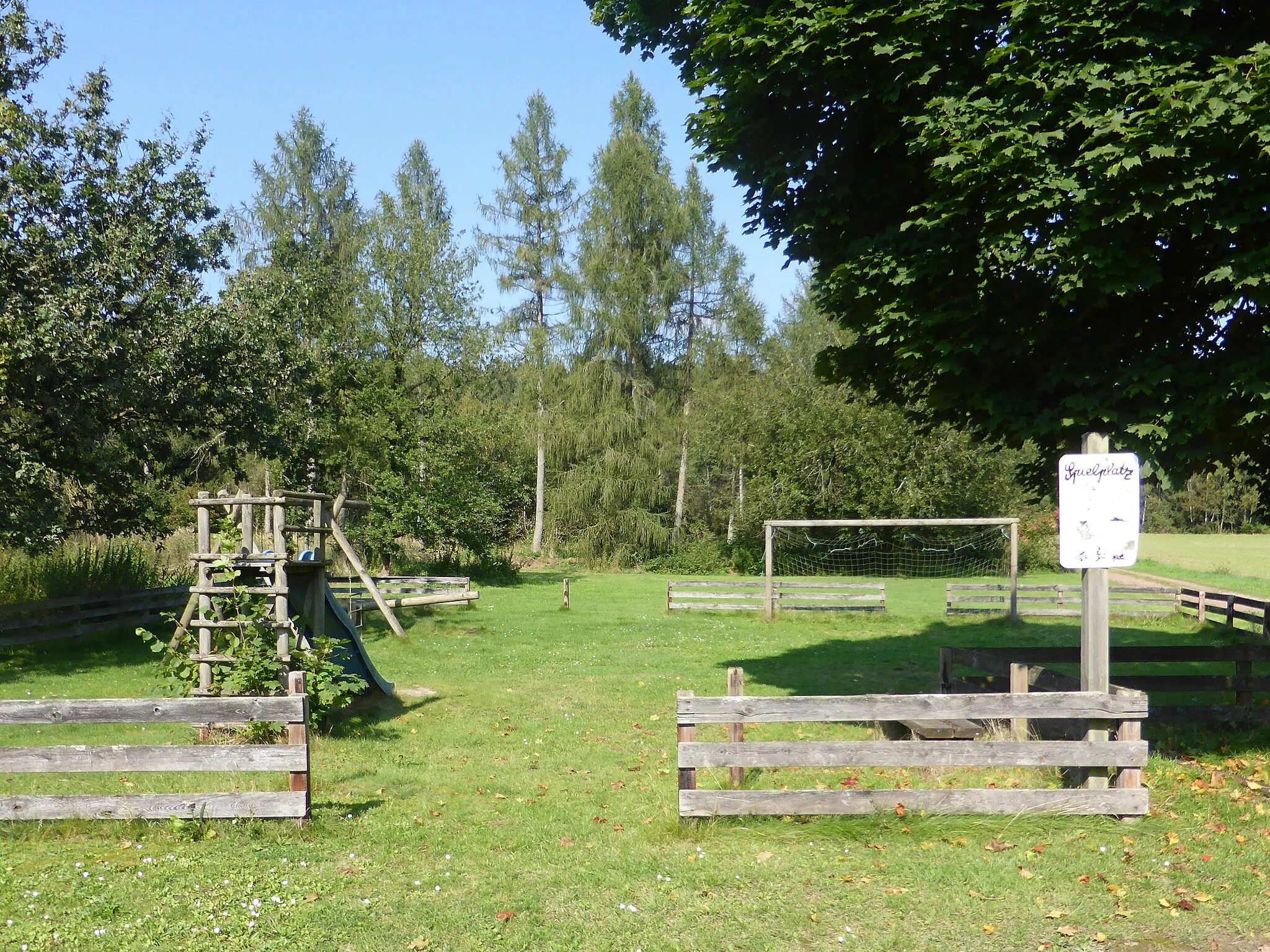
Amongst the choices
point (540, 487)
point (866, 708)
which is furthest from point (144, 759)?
point (540, 487)

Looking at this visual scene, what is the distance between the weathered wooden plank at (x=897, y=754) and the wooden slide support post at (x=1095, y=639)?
0.42 meters

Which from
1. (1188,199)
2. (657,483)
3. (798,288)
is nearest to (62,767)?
(1188,199)

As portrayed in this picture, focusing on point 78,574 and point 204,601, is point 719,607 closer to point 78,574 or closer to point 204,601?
point 78,574

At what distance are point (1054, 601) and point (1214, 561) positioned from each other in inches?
1265

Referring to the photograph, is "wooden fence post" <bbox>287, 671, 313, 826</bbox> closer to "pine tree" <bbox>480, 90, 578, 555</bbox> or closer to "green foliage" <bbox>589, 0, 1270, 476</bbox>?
"green foliage" <bbox>589, 0, 1270, 476</bbox>

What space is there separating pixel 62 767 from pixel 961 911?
6012 millimetres

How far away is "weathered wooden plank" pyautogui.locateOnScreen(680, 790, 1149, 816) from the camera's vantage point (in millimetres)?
7094

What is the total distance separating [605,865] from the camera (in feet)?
21.8

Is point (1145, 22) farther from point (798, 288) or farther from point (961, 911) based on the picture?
point (798, 288)

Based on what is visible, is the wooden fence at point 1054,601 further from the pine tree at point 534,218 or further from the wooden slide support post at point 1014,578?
the pine tree at point 534,218

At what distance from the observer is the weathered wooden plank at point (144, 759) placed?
6.95 metres

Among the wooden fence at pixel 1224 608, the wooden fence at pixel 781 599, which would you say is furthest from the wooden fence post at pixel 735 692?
the wooden fence at pixel 1224 608

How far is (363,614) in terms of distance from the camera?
74.4ft

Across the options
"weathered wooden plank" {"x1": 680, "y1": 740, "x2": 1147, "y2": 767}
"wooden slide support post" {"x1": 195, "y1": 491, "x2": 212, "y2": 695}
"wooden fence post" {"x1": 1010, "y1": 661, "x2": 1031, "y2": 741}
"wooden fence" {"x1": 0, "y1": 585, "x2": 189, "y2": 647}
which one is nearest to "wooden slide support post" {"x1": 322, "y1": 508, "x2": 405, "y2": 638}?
"wooden slide support post" {"x1": 195, "y1": 491, "x2": 212, "y2": 695}
